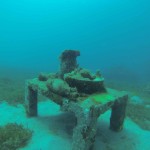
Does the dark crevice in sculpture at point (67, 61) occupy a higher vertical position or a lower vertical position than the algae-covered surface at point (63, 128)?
higher

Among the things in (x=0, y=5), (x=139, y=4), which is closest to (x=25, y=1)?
(x=0, y=5)

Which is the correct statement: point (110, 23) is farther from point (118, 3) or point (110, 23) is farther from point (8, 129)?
point (8, 129)

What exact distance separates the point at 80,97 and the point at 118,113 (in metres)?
2.49

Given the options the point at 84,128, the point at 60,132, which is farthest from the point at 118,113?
the point at 84,128

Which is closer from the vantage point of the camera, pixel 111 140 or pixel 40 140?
pixel 40 140

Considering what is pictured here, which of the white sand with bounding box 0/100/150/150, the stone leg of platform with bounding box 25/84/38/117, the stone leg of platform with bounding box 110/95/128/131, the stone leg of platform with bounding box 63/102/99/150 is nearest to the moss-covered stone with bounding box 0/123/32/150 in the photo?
the white sand with bounding box 0/100/150/150

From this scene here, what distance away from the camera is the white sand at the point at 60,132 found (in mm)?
7750

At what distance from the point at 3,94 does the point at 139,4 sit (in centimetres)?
9292

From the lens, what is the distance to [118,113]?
8758mm

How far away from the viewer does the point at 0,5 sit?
141375 mm

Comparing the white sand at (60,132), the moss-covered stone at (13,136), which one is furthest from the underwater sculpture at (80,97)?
the moss-covered stone at (13,136)

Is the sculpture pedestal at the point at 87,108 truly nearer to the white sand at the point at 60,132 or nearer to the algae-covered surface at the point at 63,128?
the algae-covered surface at the point at 63,128

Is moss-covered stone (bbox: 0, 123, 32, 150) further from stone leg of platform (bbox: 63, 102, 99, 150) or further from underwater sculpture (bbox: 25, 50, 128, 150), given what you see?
stone leg of platform (bbox: 63, 102, 99, 150)

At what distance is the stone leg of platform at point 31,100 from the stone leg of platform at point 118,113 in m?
3.28
